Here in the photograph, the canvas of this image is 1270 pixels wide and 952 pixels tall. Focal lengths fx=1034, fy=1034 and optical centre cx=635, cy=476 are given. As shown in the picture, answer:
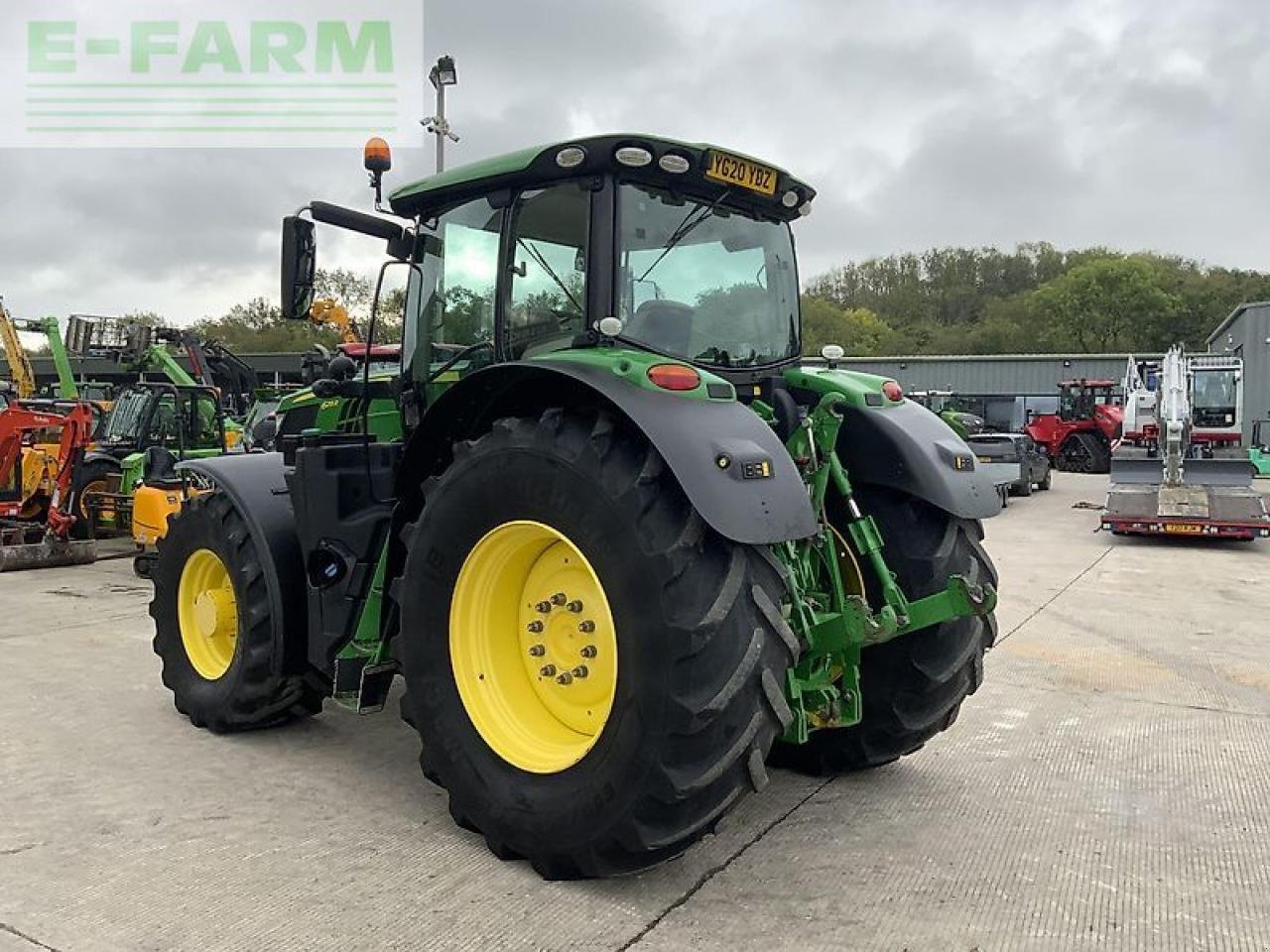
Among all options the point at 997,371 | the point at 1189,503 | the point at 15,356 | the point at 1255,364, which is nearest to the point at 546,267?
the point at 1189,503

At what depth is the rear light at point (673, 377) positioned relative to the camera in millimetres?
3201

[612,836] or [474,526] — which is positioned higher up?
[474,526]

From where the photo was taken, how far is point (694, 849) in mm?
3529

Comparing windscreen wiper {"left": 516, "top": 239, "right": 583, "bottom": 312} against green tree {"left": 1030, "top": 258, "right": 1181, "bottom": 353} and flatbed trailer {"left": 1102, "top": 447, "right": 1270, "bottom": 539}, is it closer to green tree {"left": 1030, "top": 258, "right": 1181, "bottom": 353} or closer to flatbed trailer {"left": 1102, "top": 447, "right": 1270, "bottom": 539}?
flatbed trailer {"left": 1102, "top": 447, "right": 1270, "bottom": 539}

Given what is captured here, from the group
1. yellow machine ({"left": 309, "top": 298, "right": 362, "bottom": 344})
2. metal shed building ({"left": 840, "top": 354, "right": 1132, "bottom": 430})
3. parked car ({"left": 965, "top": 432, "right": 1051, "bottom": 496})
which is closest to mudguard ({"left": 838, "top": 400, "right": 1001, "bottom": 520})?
yellow machine ({"left": 309, "top": 298, "right": 362, "bottom": 344})

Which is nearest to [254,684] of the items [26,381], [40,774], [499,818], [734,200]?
[40,774]

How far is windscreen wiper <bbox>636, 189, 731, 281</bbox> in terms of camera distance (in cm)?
378

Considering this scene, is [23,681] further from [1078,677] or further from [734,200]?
[1078,677]

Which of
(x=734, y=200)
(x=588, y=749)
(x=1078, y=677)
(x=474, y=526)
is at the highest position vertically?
(x=734, y=200)

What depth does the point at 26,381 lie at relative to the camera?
21.5 metres

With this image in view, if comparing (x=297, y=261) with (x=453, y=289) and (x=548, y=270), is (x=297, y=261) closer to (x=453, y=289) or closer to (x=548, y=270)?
(x=453, y=289)

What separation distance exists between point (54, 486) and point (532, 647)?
Answer: 10.2 meters

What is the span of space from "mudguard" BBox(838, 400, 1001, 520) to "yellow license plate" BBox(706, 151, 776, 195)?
3.11 ft

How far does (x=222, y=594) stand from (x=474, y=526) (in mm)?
2048
